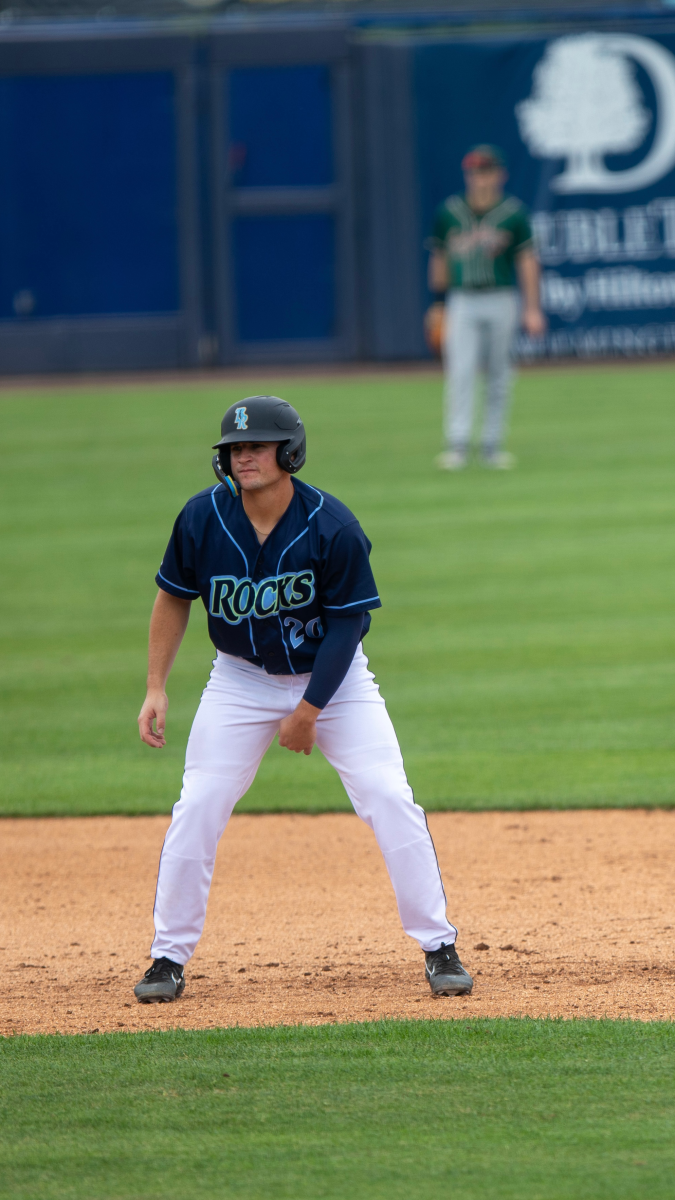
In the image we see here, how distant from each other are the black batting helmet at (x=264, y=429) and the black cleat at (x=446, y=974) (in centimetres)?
147

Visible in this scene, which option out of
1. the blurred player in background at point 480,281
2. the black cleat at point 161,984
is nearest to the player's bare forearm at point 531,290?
the blurred player in background at point 480,281

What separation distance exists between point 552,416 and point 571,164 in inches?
231

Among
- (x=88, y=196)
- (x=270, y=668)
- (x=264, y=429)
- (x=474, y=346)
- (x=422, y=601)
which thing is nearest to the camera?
(x=264, y=429)

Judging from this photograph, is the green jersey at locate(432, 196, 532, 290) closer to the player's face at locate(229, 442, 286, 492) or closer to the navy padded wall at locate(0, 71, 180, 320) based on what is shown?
the navy padded wall at locate(0, 71, 180, 320)

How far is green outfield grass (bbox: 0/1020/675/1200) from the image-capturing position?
306cm

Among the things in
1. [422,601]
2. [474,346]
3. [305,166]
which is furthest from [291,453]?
[305,166]

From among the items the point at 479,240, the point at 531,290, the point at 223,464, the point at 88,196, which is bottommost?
the point at 223,464

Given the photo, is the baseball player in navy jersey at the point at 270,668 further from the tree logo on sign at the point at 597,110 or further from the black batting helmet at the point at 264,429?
the tree logo on sign at the point at 597,110

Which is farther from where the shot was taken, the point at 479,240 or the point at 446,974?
the point at 479,240

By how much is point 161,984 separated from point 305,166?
18048 mm

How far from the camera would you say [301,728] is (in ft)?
13.3

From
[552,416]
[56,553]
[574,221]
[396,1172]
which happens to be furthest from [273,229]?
[396,1172]

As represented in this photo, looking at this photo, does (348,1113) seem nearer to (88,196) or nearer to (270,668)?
(270,668)

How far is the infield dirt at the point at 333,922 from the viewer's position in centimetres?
425
